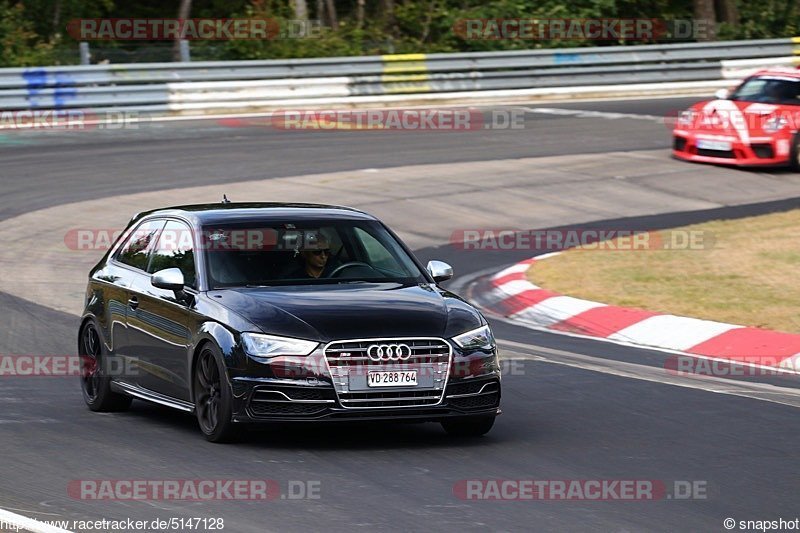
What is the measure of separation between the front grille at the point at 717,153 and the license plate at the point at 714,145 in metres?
0.05

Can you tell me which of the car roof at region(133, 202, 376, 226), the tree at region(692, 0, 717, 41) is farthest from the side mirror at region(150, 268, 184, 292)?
the tree at region(692, 0, 717, 41)

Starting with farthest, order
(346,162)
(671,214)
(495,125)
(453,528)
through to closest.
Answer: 1. (495,125)
2. (346,162)
3. (671,214)
4. (453,528)

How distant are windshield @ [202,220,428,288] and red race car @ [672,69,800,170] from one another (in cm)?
1533

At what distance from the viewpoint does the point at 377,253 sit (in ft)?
31.4

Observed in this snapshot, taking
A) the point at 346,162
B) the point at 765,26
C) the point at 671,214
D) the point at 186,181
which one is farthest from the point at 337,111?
the point at 765,26

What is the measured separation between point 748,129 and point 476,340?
1623cm

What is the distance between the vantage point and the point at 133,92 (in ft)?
96.4

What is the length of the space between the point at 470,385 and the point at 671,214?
496 inches

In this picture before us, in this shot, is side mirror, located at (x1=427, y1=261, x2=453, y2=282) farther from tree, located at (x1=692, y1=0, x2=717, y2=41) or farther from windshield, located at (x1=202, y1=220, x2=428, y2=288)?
tree, located at (x1=692, y1=0, x2=717, y2=41)

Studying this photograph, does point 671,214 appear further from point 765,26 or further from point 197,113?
point 765,26

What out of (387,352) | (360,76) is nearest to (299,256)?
(387,352)

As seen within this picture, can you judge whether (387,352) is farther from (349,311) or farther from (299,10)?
(299,10)

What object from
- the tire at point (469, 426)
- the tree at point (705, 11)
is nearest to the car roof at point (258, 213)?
the tire at point (469, 426)

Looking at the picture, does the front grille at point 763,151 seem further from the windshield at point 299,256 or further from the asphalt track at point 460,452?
the windshield at point 299,256
